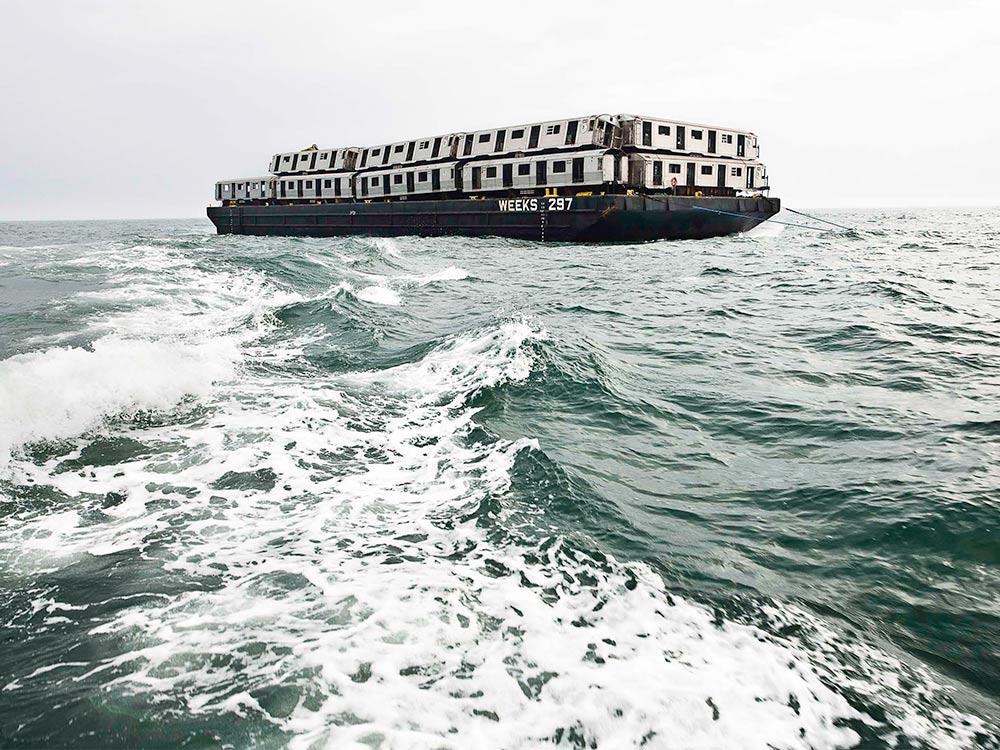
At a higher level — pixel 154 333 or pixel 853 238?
pixel 853 238

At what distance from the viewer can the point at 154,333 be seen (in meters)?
13.4

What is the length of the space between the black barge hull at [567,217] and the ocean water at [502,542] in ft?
84.9

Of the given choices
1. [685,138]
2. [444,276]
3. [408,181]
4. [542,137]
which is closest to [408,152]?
[408,181]

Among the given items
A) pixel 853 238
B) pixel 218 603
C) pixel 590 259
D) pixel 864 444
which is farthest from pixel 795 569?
pixel 853 238

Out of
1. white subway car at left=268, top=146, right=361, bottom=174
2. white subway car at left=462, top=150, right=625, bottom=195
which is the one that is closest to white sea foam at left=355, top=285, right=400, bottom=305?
white subway car at left=462, top=150, right=625, bottom=195

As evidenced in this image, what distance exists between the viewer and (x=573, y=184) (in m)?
38.9

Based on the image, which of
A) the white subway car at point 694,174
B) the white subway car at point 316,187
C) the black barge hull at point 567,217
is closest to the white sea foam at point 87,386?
the black barge hull at point 567,217

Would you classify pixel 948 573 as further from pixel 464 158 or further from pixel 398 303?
pixel 464 158

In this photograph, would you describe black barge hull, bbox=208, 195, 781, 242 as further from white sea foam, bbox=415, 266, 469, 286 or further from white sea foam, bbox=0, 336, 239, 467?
white sea foam, bbox=0, 336, 239, 467

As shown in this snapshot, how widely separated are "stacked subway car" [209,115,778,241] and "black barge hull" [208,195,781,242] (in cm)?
8

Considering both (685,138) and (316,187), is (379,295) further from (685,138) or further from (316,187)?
(316,187)

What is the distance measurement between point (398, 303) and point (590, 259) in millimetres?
14539

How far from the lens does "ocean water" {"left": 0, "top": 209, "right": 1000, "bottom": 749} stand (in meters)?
3.53

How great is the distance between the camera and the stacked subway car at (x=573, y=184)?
37.8 metres
